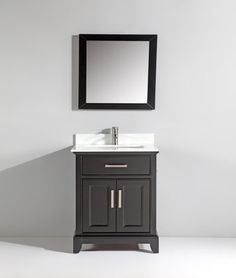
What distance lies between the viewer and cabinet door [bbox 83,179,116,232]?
13.0 ft

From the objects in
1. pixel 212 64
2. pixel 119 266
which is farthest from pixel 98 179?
pixel 212 64

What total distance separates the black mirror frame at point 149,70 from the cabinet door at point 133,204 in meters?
0.78

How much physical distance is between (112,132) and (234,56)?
1321 millimetres

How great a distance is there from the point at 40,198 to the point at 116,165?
36.8 inches

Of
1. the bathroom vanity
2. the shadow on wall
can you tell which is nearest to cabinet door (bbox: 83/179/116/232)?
the bathroom vanity

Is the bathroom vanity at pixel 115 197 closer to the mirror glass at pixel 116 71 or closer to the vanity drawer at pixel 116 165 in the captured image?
Result: the vanity drawer at pixel 116 165

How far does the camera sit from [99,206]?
13.0 ft

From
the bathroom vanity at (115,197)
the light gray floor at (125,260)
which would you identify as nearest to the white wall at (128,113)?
the light gray floor at (125,260)

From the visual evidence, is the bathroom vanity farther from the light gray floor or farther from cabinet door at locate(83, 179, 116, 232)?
the light gray floor

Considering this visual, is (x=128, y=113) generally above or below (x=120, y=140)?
above

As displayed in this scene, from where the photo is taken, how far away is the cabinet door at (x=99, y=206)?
396 centimetres

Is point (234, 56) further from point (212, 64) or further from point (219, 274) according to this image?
point (219, 274)

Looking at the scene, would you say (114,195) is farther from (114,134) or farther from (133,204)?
(114,134)

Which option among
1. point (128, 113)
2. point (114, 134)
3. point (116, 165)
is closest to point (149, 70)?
point (128, 113)
